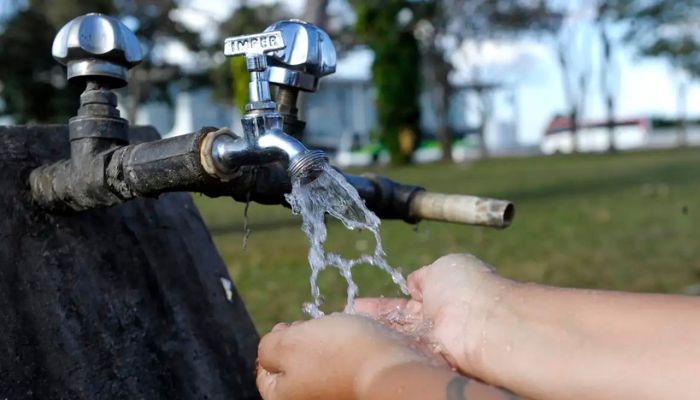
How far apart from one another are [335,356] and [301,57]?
0.41 meters

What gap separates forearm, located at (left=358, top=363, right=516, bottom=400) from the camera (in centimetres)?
82

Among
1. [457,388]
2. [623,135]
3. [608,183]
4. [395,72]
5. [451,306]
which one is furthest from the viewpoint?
[623,135]

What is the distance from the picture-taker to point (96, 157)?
114 cm

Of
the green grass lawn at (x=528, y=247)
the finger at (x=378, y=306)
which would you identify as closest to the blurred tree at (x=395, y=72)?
the green grass lawn at (x=528, y=247)

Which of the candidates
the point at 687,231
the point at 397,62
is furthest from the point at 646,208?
the point at 397,62

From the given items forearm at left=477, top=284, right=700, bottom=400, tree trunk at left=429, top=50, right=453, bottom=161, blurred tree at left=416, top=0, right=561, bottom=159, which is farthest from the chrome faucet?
tree trunk at left=429, top=50, right=453, bottom=161

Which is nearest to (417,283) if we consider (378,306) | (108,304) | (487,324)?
(378,306)

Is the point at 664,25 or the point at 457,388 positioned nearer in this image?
the point at 457,388

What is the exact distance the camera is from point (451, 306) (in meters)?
1.05

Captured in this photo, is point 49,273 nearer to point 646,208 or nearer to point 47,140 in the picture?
point 47,140

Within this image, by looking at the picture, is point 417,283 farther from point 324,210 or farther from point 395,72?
point 395,72

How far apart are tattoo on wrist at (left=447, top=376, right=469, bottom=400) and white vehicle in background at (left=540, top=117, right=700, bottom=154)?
35.5 meters

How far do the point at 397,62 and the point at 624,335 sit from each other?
2554 cm

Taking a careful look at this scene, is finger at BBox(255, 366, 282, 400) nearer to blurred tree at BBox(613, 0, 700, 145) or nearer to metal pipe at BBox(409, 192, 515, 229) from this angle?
metal pipe at BBox(409, 192, 515, 229)
